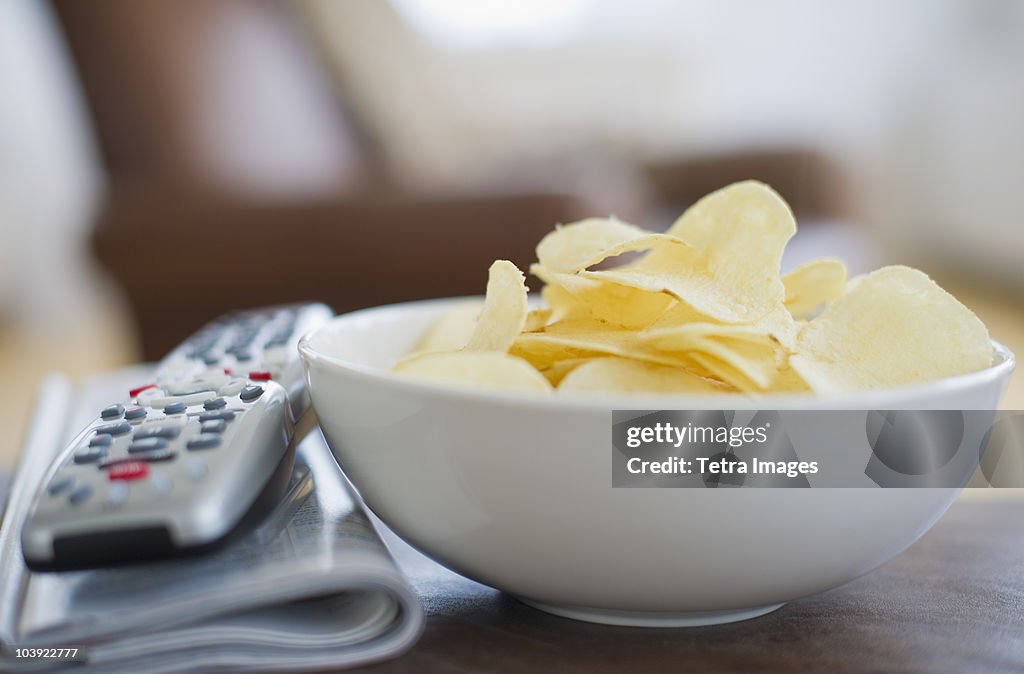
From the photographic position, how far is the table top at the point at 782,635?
1.38 feet

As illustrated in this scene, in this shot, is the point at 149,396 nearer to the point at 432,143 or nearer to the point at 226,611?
the point at 226,611

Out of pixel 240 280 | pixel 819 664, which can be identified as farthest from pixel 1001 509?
pixel 240 280

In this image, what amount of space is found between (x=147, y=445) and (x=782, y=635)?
0.29 metres

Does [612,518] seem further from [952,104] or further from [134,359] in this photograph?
[952,104]

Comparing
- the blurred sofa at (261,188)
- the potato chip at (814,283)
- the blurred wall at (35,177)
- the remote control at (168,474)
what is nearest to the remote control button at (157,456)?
the remote control at (168,474)

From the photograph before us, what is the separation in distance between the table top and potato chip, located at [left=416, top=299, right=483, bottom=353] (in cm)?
14

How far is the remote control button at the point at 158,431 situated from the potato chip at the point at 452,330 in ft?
0.59

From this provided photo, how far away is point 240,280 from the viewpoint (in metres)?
1.58

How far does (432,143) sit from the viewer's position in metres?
2.27

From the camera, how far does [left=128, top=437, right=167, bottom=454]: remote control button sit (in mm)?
445

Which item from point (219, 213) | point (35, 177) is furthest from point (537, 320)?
point (35, 177)

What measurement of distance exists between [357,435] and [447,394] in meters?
0.08

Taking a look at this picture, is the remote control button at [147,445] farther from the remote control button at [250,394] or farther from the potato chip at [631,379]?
the potato chip at [631,379]

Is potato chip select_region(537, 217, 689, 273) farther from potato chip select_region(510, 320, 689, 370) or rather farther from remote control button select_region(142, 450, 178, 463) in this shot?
remote control button select_region(142, 450, 178, 463)
